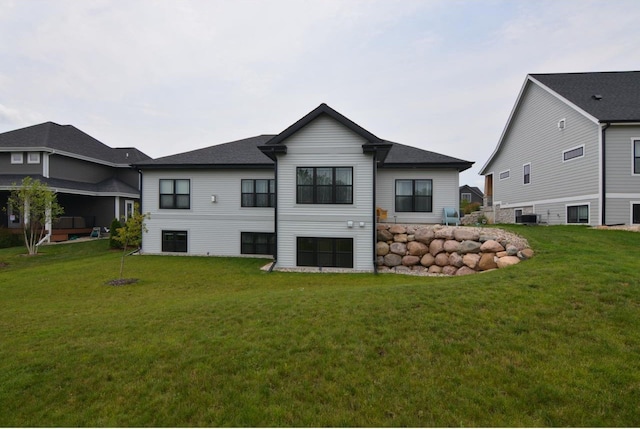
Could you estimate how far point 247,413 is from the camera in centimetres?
284

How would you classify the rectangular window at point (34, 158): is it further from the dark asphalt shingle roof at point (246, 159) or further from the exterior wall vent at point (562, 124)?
the exterior wall vent at point (562, 124)

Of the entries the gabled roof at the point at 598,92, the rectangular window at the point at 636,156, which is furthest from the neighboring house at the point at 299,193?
the rectangular window at the point at 636,156


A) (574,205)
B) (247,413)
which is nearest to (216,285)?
(247,413)

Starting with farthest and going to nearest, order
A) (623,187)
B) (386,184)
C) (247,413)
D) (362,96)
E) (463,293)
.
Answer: (362,96)
(386,184)
(623,187)
(463,293)
(247,413)

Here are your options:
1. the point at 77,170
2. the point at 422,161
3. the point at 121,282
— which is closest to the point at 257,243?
the point at 121,282

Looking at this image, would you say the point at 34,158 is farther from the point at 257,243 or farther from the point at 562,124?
the point at 562,124

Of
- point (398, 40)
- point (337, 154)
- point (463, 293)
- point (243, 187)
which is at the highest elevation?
point (398, 40)

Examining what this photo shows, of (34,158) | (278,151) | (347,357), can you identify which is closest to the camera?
(347,357)

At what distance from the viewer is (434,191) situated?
13711mm

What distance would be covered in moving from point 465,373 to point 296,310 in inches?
117

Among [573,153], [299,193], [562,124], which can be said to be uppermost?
[562,124]

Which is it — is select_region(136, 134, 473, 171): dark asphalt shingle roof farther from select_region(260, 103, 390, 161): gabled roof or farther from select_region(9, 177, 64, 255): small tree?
select_region(9, 177, 64, 255): small tree

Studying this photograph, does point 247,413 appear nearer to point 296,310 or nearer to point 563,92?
point 296,310

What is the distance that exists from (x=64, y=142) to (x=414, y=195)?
25.6 metres
